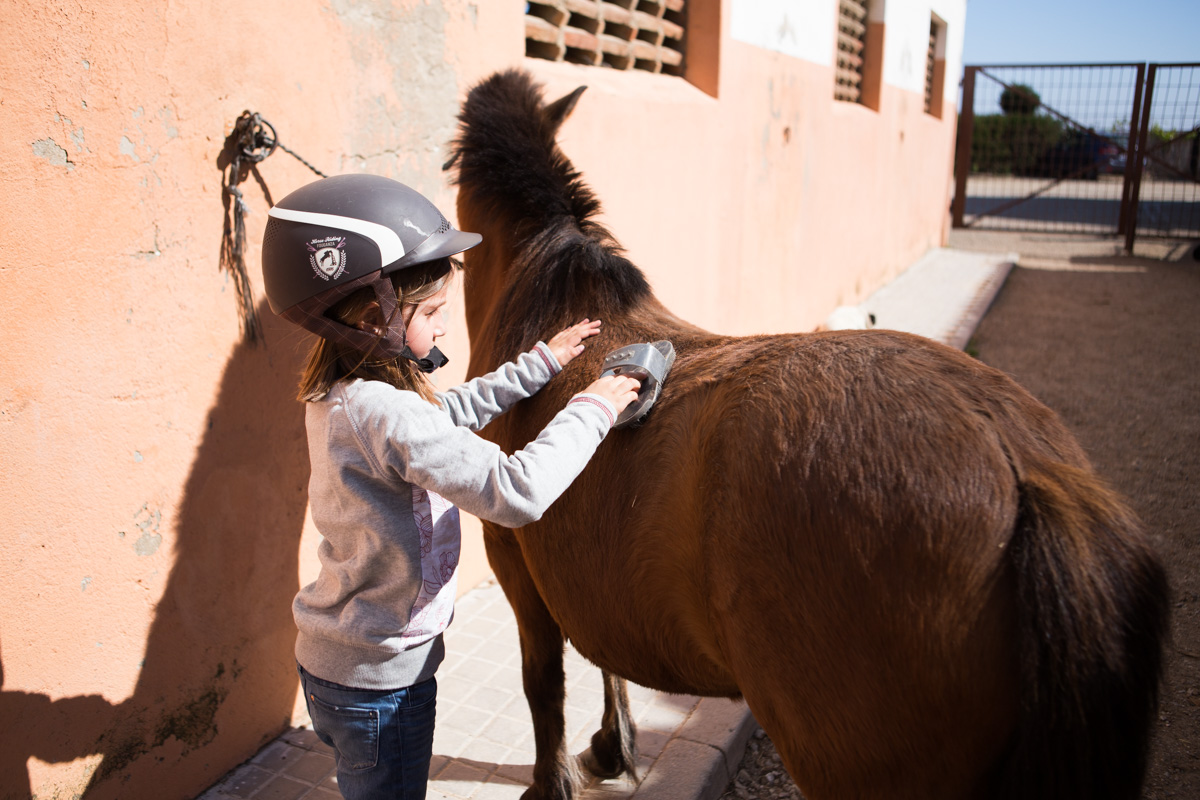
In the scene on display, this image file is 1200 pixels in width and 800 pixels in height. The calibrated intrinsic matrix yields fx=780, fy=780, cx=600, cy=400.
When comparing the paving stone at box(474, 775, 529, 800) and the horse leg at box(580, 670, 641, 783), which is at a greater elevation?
the horse leg at box(580, 670, 641, 783)

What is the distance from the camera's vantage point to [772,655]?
1386 millimetres

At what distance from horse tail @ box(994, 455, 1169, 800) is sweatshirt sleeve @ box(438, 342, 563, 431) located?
1.17m

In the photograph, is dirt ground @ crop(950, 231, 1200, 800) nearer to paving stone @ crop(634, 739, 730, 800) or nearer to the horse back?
the horse back

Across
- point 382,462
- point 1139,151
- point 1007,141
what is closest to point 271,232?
point 382,462

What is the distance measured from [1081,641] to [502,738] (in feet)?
6.74

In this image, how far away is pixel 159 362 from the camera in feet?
7.22

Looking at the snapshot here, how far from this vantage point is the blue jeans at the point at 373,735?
1693 millimetres

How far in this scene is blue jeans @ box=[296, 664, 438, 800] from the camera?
1693mm

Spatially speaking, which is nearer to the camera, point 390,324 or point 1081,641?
point 1081,641

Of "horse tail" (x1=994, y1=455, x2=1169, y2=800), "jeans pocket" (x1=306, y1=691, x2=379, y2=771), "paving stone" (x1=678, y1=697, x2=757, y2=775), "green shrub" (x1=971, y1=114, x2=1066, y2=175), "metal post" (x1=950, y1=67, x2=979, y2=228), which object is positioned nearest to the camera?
"horse tail" (x1=994, y1=455, x2=1169, y2=800)

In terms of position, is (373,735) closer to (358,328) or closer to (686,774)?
(358,328)

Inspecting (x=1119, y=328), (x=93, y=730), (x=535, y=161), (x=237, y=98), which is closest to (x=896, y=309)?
(x=1119, y=328)

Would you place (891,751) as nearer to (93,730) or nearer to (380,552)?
(380,552)

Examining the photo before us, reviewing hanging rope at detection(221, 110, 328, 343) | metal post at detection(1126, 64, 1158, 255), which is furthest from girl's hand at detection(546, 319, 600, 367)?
metal post at detection(1126, 64, 1158, 255)
